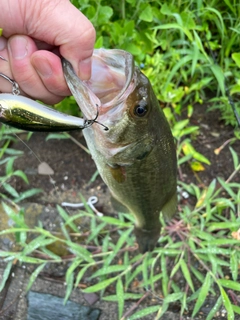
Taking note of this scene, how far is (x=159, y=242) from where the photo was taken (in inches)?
98.4

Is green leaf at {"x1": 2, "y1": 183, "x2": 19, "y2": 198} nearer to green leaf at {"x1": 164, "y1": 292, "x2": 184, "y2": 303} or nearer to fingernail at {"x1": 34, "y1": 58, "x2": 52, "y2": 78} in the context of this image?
green leaf at {"x1": 164, "y1": 292, "x2": 184, "y2": 303}

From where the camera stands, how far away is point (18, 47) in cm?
155

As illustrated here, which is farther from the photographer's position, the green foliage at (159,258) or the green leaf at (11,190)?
the green leaf at (11,190)

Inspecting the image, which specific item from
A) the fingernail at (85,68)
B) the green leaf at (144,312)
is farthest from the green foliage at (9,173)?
the fingernail at (85,68)

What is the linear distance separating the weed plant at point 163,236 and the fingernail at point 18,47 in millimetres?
853

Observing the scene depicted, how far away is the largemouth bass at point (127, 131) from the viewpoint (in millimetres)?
1506

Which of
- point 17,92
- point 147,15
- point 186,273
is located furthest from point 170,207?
point 147,15

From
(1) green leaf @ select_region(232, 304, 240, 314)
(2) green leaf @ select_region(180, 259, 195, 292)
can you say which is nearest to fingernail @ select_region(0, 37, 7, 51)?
(2) green leaf @ select_region(180, 259, 195, 292)

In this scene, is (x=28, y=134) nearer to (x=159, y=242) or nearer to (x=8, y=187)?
(x=8, y=187)

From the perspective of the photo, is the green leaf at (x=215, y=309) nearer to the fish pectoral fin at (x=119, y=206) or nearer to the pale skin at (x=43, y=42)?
the fish pectoral fin at (x=119, y=206)

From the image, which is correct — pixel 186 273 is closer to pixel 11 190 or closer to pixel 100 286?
pixel 100 286

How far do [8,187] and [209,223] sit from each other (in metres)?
1.32

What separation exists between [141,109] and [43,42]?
0.46 m

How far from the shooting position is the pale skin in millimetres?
1417
